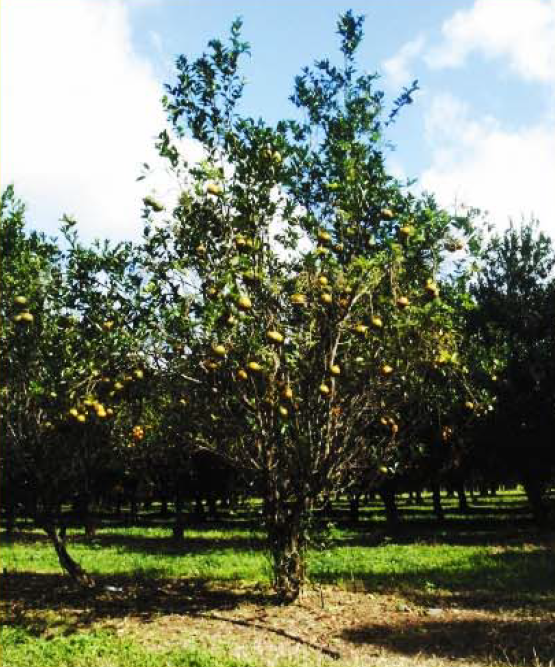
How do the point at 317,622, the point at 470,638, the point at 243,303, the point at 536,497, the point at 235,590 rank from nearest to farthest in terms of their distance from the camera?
the point at 243,303 → the point at 470,638 → the point at 317,622 → the point at 235,590 → the point at 536,497

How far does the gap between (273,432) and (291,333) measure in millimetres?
1956

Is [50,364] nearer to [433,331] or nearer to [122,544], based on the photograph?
[433,331]

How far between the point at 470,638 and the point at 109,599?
25.4 ft

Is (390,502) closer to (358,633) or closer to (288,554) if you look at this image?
(288,554)

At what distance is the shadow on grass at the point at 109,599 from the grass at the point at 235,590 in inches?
1.0

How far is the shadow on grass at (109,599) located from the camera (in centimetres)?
1207

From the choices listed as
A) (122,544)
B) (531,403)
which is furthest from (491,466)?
(122,544)

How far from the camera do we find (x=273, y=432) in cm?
1185

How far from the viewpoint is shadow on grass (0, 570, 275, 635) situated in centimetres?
1207

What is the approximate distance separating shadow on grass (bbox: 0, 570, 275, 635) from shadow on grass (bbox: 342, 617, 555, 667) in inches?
111

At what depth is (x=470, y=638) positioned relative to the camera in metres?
10.1

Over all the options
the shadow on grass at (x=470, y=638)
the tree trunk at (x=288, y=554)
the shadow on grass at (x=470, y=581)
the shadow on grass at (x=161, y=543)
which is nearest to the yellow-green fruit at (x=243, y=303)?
the tree trunk at (x=288, y=554)

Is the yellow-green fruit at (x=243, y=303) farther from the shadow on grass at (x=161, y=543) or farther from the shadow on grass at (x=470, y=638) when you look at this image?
the shadow on grass at (x=161, y=543)

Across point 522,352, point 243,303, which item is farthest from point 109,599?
point 522,352
